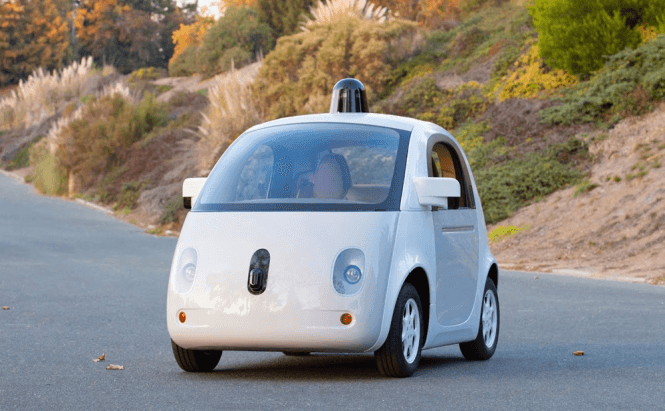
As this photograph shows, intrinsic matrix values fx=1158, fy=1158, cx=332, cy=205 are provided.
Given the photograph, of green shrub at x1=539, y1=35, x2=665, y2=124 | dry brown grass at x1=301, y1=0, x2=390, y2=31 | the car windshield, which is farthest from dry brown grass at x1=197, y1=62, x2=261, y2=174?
the car windshield

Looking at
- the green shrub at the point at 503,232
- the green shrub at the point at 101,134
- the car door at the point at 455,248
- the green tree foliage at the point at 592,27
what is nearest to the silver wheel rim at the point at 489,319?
the car door at the point at 455,248

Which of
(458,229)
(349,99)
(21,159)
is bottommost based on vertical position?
(21,159)

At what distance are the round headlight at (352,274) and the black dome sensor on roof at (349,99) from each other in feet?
6.01

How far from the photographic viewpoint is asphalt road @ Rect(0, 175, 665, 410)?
667cm

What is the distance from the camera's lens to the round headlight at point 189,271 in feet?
24.1

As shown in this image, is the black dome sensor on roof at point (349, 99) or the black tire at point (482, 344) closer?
the black dome sensor on roof at point (349, 99)

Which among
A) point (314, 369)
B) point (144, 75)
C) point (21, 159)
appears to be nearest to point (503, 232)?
point (314, 369)

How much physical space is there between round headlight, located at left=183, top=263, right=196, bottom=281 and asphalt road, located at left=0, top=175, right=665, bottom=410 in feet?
2.19

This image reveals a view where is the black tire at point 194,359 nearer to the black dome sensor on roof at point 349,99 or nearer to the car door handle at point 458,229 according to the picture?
the car door handle at point 458,229

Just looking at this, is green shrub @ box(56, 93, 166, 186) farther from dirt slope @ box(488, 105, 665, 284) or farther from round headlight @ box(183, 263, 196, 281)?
round headlight @ box(183, 263, 196, 281)

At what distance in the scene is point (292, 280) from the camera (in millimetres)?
7070

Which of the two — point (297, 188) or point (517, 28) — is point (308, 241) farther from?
point (517, 28)

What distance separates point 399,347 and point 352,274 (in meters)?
0.59

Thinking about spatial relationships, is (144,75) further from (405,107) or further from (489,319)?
(489,319)
